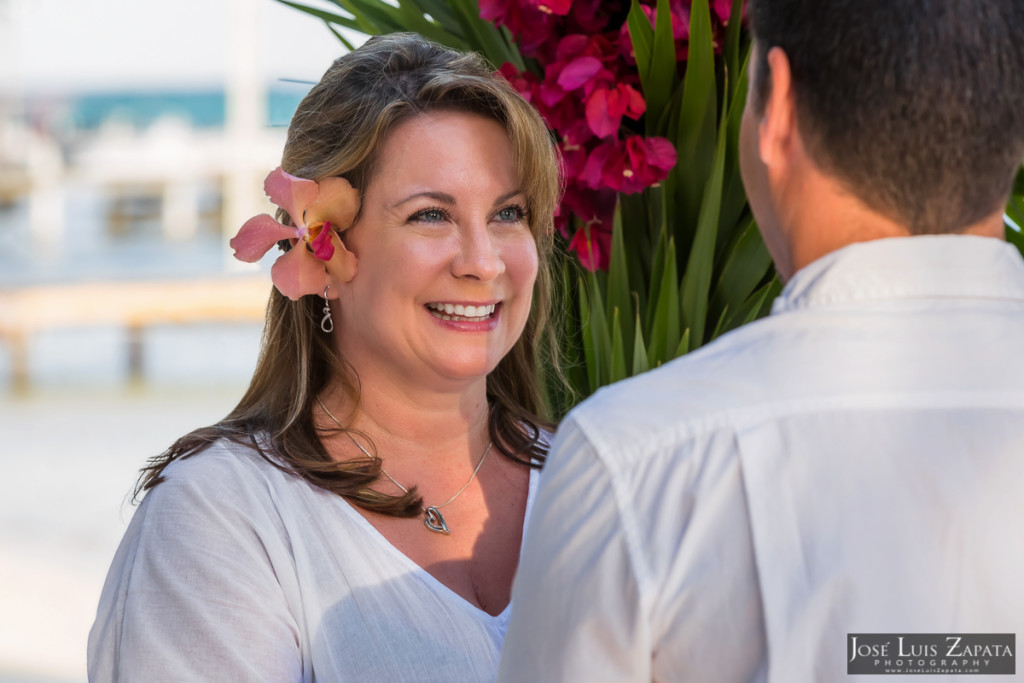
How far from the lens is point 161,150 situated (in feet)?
103

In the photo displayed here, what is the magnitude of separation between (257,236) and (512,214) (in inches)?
16.4

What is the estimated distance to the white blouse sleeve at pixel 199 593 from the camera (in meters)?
1.40

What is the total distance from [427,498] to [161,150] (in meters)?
31.6

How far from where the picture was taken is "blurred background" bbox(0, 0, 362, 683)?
5926mm

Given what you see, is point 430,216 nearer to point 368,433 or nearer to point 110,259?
point 368,433

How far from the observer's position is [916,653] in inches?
31.1

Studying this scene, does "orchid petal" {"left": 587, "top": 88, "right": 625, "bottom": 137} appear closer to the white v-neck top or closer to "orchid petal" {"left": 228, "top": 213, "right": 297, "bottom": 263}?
"orchid petal" {"left": 228, "top": 213, "right": 297, "bottom": 263}

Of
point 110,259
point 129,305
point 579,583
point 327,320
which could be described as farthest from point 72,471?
point 110,259

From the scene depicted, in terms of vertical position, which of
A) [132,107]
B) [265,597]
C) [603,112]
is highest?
[603,112]

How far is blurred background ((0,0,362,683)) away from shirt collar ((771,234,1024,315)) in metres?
1.39

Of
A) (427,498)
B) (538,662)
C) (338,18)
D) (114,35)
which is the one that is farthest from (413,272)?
(114,35)

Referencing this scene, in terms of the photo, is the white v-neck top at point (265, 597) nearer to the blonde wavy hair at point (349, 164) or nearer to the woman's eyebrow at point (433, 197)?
the blonde wavy hair at point (349, 164)

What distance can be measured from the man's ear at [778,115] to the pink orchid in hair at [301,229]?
0.96 meters

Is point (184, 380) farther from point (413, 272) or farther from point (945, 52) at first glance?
point (945, 52)
